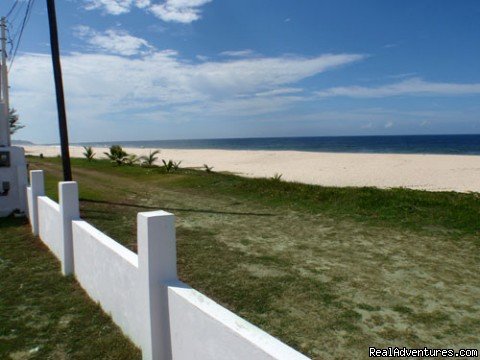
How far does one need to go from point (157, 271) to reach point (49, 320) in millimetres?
2053

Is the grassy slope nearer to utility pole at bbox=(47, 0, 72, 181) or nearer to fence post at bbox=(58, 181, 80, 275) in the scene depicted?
fence post at bbox=(58, 181, 80, 275)

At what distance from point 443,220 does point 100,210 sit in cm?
844

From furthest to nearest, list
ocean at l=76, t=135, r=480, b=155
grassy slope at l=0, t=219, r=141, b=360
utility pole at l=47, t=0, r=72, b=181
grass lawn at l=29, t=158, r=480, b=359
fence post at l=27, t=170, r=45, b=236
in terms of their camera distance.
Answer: ocean at l=76, t=135, r=480, b=155, utility pole at l=47, t=0, r=72, b=181, fence post at l=27, t=170, r=45, b=236, grass lawn at l=29, t=158, r=480, b=359, grassy slope at l=0, t=219, r=141, b=360

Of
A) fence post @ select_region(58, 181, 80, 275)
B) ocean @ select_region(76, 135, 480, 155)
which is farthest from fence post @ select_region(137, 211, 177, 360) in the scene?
ocean @ select_region(76, 135, 480, 155)

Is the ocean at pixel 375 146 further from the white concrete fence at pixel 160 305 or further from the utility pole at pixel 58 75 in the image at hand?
the white concrete fence at pixel 160 305

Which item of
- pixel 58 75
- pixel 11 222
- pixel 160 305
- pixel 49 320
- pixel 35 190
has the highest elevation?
pixel 58 75

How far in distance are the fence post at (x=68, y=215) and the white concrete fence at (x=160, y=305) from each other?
650 millimetres

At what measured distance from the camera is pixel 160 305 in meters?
3.29

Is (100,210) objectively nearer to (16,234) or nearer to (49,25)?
(16,234)

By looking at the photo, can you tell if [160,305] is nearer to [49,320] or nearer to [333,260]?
[49,320]

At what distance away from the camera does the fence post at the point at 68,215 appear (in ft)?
18.5

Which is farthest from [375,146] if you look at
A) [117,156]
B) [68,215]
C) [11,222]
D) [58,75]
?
[68,215]

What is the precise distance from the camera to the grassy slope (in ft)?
12.4

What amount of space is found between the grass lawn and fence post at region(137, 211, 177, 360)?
1.14m
